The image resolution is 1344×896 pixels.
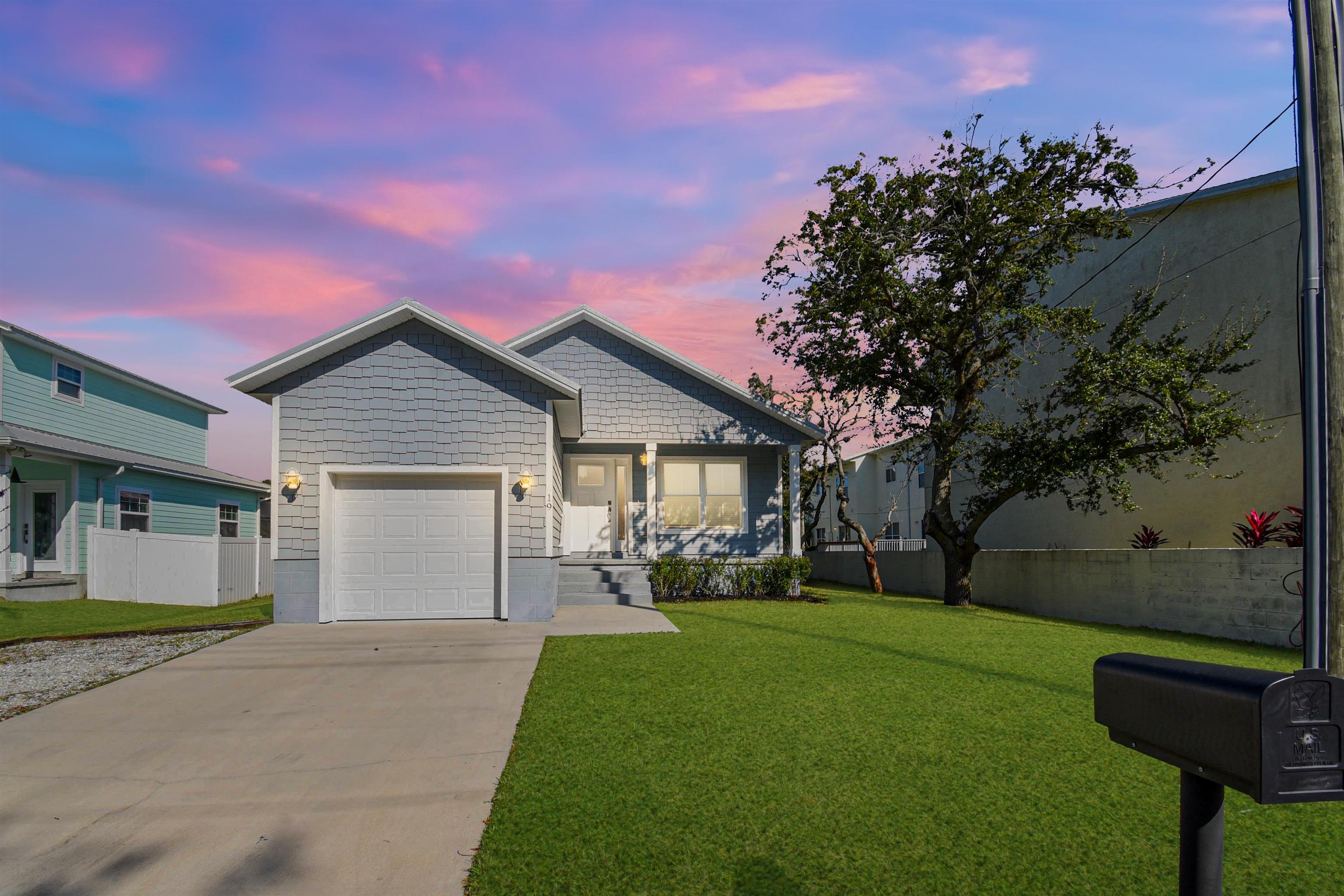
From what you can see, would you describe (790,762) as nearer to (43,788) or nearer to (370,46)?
(43,788)

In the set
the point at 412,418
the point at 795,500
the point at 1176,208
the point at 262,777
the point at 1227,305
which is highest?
the point at 1176,208

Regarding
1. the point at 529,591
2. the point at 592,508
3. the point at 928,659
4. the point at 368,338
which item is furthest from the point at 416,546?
the point at 928,659

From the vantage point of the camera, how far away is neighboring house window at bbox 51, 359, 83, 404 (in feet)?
59.9

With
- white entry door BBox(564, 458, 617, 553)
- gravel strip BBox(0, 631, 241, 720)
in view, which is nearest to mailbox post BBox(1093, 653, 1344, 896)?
gravel strip BBox(0, 631, 241, 720)

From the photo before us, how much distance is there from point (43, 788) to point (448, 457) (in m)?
6.84

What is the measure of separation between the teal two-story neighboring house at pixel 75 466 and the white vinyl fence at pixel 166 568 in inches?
21.5

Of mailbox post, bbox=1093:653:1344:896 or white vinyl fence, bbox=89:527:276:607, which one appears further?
white vinyl fence, bbox=89:527:276:607

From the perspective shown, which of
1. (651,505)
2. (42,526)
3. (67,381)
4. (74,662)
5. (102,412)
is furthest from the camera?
(102,412)

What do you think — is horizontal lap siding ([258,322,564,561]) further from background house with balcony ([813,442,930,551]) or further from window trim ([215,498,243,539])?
background house with balcony ([813,442,930,551])

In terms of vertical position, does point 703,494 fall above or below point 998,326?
below

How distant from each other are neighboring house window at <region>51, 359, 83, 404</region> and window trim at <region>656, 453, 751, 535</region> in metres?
14.3

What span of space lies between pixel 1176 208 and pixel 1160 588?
6803 millimetres

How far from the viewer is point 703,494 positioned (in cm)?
1723

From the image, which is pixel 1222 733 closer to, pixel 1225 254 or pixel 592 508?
pixel 1225 254
